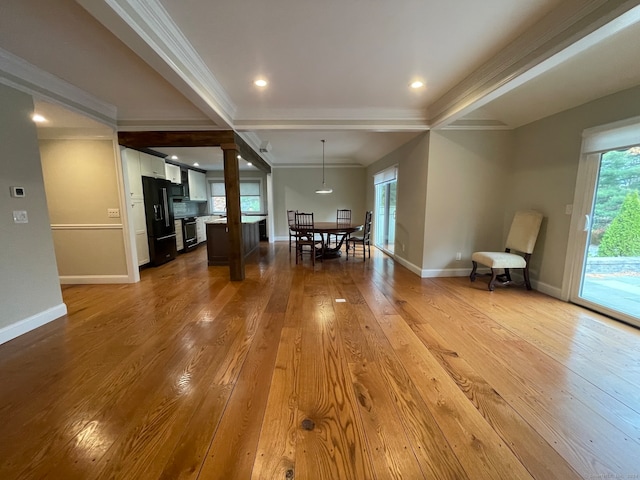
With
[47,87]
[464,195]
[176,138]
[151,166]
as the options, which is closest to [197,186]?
[151,166]

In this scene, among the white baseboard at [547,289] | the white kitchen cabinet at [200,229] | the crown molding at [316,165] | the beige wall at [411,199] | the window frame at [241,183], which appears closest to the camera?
the white baseboard at [547,289]

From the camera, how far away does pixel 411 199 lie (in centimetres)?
453

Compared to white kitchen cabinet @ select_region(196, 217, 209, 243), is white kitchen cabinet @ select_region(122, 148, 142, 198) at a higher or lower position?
higher

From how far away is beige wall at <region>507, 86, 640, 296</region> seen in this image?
2801 millimetres

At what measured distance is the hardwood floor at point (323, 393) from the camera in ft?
3.93

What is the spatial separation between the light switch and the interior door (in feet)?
19.2

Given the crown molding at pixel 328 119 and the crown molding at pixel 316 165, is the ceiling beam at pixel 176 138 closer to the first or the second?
the crown molding at pixel 328 119

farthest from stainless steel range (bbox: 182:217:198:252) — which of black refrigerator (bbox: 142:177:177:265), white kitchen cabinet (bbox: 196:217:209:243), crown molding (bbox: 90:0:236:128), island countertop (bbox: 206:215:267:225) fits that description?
crown molding (bbox: 90:0:236:128)

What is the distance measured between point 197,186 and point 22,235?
5.60 m

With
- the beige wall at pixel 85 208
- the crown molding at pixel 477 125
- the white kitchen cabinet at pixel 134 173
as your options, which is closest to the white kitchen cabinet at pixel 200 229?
the white kitchen cabinet at pixel 134 173

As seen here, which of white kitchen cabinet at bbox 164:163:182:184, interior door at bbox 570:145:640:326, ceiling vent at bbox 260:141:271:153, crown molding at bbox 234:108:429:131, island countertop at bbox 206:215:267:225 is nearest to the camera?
interior door at bbox 570:145:640:326

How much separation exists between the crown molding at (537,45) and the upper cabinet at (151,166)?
5162 millimetres

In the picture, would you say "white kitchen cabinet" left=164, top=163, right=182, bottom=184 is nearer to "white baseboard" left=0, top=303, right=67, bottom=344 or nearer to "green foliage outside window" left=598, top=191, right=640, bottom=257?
"white baseboard" left=0, top=303, right=67, bottom=344

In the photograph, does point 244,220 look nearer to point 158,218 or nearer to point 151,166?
point 158,218
